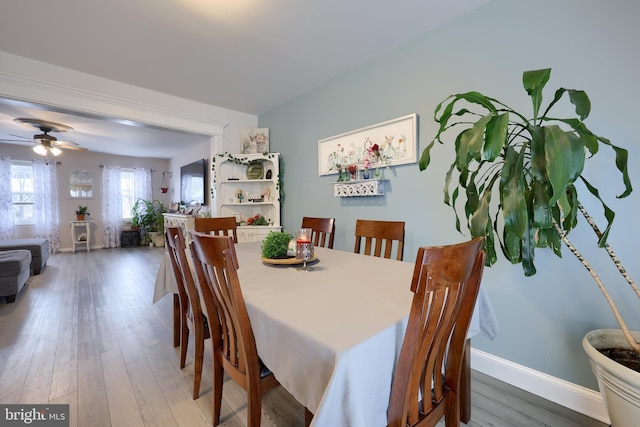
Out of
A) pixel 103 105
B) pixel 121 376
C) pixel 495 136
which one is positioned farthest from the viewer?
pixel 103 105

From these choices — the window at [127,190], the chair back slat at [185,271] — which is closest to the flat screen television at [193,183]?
the window at [127,190]

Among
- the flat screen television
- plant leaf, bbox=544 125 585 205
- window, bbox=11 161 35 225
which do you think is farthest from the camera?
window, bbox=11 161 35 225

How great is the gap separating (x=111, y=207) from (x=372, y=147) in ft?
23.6

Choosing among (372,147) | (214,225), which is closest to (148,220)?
(214,225)

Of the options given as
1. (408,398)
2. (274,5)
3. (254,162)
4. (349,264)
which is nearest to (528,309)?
(349,264)

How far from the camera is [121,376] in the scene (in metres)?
1.70

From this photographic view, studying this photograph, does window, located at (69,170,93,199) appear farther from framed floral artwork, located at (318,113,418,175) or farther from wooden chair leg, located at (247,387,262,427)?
wooden chair leg, located at (247,387,262,427)

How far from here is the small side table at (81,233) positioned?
6.11 meters

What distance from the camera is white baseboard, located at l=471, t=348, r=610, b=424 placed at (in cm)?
137

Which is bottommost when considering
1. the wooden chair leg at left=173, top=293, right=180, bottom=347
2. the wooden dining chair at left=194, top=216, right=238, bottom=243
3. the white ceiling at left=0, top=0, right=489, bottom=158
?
the wooden chair leg at left=173, top=293, right=180, bottom=347

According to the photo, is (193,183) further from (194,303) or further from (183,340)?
(194,303)

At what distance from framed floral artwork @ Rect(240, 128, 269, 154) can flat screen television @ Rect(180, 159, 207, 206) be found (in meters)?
2.09

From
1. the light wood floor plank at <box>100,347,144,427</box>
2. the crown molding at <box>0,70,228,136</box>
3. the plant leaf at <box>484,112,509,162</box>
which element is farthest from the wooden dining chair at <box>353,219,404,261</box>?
the crown molding at <box>0,70,228,136</box>

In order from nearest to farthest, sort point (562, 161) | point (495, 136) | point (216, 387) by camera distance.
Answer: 1. point (562, 161)
2. point (495, 136)
3. point (216, 387)
